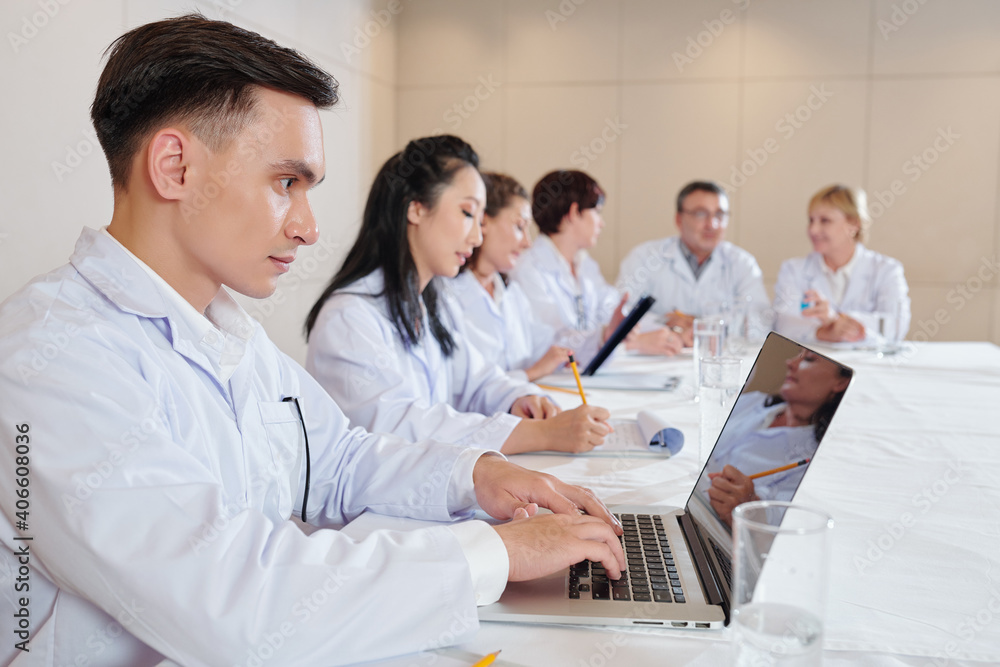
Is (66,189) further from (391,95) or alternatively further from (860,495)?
(391,95)

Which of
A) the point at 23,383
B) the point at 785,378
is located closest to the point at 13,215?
the point at 23,383

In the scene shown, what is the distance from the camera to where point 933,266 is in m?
4.85

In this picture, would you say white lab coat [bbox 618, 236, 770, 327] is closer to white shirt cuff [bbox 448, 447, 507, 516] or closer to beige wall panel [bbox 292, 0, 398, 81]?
beige wall panel [bbox 292, 0, 398, 81]

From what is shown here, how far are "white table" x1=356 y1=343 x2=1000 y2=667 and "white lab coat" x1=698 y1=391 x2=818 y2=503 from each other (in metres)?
0.14

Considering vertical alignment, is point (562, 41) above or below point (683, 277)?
above

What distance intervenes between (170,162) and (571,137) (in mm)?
4554

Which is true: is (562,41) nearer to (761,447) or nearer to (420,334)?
(420,334)

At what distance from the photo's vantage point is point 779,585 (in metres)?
0.61

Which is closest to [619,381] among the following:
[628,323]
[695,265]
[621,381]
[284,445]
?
[621,381]

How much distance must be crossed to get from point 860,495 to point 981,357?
72.7 inches

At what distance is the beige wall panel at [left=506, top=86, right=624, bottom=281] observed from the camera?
5.18 meters

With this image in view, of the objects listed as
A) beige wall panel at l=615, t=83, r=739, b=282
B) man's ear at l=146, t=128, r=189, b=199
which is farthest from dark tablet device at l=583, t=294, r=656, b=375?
beige wall panel at l=615, t=83, r=739, b=282

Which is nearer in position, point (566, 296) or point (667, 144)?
point (566, 296)

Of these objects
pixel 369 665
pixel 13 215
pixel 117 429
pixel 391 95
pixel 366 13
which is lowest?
pixel 369 665
